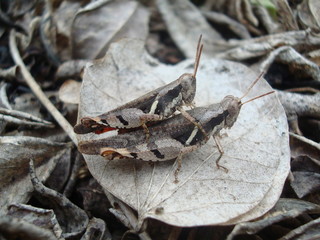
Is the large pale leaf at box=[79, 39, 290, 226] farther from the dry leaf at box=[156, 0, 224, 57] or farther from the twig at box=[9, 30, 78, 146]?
the dry leaf at box=[156, 0, 224, 57]

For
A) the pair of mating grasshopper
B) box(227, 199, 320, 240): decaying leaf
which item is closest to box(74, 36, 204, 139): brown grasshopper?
the pair of mating grasshopper

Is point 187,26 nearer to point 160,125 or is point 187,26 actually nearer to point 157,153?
point 160,125

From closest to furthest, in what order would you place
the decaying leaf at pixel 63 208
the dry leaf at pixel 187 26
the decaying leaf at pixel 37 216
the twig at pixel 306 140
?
the decaying leaf at pixel 37 216 < the decaying leaf at pixel 63 208 < the twig at pixel 306 140 < the dry leaf at pixel 187 26

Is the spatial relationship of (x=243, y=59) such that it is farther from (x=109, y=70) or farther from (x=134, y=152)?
(x=134, y=152)

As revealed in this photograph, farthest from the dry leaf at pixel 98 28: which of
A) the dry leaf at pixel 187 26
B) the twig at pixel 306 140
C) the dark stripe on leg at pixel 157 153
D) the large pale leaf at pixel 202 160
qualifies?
the twig at pixel 306 140

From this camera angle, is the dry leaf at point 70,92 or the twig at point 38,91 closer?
the twig at point 38,91

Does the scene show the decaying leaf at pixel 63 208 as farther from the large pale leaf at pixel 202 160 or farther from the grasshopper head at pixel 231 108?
the grasshopper head at pixel 231 108
